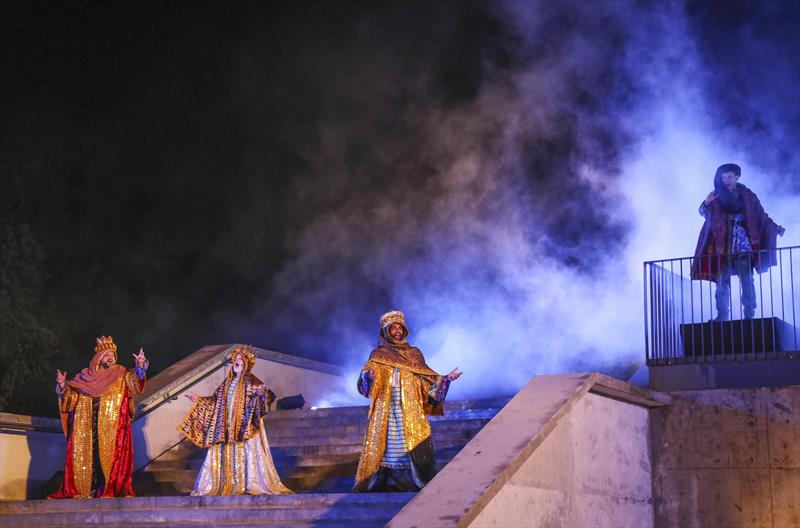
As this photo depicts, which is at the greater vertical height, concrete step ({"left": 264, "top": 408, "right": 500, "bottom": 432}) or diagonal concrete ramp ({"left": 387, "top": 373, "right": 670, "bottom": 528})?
concrete step ({"left": 264, "top": 408, "right": 500, "bottom": 432})

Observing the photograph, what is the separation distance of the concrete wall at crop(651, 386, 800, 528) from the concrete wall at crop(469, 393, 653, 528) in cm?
19

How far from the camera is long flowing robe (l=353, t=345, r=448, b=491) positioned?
813 centimetres

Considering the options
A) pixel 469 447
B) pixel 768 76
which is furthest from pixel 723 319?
pixel 768 76

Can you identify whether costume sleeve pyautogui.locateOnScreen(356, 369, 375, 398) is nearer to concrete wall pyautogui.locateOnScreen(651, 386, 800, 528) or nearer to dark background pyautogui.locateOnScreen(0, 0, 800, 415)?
concrete wall pyautogui.locateOnScreen(651, 386, 800, 528)

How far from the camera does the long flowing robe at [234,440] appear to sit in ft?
28.6

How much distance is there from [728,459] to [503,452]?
2.85 m

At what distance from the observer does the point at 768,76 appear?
15547mm

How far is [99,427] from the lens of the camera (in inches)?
375

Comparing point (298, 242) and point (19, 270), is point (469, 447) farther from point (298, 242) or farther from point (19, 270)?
point (298, 242)

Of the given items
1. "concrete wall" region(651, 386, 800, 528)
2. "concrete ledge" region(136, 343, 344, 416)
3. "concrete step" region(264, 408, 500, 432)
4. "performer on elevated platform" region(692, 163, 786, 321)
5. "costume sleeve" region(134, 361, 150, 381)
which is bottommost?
"concrete wall" region(651, 386, 800, 528)

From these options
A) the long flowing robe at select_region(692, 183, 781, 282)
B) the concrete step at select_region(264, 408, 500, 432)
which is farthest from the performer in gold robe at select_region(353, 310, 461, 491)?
the long flowing robe at select_region(692, 183, 781, 282)

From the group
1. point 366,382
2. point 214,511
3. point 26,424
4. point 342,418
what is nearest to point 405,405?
point 366,382

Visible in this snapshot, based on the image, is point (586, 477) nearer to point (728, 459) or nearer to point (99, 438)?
point (728, 459)

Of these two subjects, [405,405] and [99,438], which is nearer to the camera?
[405,405]
